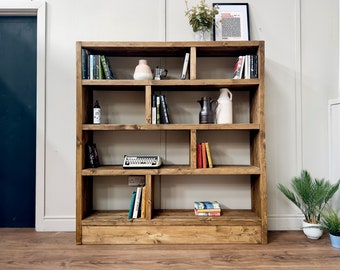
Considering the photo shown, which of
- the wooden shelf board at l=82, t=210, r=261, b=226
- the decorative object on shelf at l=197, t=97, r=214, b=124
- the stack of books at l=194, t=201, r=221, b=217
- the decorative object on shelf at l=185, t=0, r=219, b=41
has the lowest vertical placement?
the wooden shelf board at l=82, t=210, r=261, b=226

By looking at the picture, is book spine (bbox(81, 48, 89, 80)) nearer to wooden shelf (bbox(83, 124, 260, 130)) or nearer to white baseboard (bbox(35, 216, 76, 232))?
wooden shelf (bbox(83, 124, 260, 130))

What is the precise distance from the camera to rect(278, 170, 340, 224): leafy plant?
6.08 ft

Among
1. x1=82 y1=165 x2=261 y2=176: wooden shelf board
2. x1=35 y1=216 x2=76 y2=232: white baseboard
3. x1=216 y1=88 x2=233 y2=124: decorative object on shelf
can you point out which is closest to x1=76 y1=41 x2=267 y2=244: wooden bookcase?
x1=82 y1=165 x2=261 y2=176: wooden shelf board

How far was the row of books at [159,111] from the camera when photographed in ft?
6.11

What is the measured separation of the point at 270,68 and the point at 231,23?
536 mm

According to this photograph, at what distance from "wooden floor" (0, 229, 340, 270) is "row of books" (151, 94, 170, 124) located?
96 cm

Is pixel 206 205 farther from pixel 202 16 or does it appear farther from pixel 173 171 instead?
pixel 202 16

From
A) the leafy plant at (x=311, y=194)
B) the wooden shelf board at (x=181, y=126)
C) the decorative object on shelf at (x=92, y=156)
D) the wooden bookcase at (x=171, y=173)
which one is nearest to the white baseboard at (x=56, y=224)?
the wooden bookcase at (x=171, y=173)

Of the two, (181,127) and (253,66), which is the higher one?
(253,66)

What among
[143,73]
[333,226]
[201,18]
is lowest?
[333,226]

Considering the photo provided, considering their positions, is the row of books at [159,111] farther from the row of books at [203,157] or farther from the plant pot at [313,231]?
the plant pot at [313,231]

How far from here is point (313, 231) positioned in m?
1.87

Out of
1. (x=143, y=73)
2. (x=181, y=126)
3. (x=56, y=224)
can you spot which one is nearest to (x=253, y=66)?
(x=181, y=126)

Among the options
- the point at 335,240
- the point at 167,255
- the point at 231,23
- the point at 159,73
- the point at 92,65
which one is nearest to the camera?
the point at 167,255
